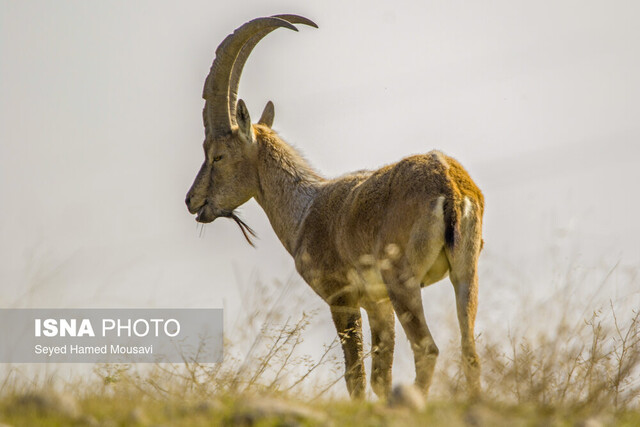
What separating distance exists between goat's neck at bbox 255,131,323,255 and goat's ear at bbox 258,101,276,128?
736mm

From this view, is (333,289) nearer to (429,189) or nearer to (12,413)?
(429,189)

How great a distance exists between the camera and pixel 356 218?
24.2 feet

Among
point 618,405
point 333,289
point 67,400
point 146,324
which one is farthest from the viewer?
point 146,324

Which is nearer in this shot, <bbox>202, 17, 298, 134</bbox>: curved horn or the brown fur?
the brown fur

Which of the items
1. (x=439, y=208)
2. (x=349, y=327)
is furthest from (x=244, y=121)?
(x=439, y=208)

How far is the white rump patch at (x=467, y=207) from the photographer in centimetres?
640

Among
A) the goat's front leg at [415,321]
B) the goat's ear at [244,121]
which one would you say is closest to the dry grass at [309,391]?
the goat's front leg at [415,321]

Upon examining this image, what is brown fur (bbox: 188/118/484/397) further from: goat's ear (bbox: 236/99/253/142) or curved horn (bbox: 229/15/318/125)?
curved horn (bbox: 229/15/318/125)

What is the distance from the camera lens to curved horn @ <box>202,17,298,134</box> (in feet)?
28.6

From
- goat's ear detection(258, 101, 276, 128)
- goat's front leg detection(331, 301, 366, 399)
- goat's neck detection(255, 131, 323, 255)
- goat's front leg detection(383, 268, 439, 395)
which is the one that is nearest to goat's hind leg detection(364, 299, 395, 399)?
goat's front leg detection(331, 301, 366, 399)

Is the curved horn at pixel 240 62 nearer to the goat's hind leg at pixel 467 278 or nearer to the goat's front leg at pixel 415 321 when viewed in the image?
the goat's front leg at pixel 415 321

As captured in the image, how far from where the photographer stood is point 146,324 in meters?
8.62

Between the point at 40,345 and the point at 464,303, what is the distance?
2.98 metres

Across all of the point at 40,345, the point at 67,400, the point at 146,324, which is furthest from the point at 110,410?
the point at 146,324
